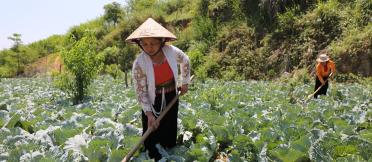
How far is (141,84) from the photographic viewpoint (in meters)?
4.21

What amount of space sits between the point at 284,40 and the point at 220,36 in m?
5.39

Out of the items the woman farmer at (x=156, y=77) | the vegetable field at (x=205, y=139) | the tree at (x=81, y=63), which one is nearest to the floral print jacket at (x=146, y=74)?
the woman farmer at (x=156, y=77)

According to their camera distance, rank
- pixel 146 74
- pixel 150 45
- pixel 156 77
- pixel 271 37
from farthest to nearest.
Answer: pixel 271 37 → pixel 156 77 → pixel 146 74 → pixel 150 45

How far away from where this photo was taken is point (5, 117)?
604cm

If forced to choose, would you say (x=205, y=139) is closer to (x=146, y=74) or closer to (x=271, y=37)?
(x=146, y=74)

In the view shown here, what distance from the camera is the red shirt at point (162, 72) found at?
4270 millimetres

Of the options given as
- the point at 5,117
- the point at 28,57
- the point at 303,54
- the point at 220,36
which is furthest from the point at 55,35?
the point at 5,117

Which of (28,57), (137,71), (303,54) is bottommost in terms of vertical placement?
(28,57)

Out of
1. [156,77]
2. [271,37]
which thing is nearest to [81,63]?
[156,77]

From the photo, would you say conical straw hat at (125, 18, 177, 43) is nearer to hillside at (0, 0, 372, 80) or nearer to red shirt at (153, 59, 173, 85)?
red shirt at (153, 59, 173, 85)

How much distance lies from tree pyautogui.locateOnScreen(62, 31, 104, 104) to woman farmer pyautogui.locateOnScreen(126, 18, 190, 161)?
634 centimetres

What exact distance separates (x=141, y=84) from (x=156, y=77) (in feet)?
0.64

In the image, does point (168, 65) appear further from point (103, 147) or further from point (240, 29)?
point (240, 29)

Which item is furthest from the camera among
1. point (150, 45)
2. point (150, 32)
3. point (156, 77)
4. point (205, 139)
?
point (205, 139)
